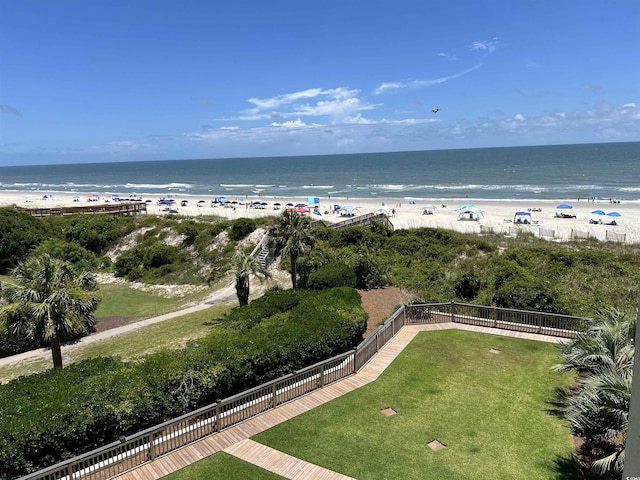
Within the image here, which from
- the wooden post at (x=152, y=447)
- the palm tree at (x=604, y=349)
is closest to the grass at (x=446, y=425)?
the palm tree at (x=604, y=349)

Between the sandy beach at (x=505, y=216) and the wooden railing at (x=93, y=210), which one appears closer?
the sandy beach at (x=505, y=216)

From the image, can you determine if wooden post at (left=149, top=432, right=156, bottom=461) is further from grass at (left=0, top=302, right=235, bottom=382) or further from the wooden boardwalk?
grass at (left=0, top=302, right=235, bottom=382)

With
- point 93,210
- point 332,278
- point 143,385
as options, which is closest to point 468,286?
point 332,278

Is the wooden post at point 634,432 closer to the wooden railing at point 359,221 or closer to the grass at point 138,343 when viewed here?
the grass at point 138,343

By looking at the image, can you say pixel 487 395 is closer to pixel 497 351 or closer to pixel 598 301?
pixel 497 351

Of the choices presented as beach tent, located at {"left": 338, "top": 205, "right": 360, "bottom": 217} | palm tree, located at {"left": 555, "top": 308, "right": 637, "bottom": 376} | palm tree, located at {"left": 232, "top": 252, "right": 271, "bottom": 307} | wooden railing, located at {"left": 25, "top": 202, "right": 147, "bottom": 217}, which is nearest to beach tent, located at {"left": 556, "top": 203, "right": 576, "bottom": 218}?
beach tent, located at {"left": 338, "top": 205, "right": 360, "bottom": 217}

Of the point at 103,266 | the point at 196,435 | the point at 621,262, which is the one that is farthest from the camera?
the point at 103,266

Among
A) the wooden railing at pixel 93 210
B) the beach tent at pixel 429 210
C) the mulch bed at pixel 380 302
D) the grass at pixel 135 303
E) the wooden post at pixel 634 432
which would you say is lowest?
the grass at pixel 135 303

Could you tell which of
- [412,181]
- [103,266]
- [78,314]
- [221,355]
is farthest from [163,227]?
[412,181]
